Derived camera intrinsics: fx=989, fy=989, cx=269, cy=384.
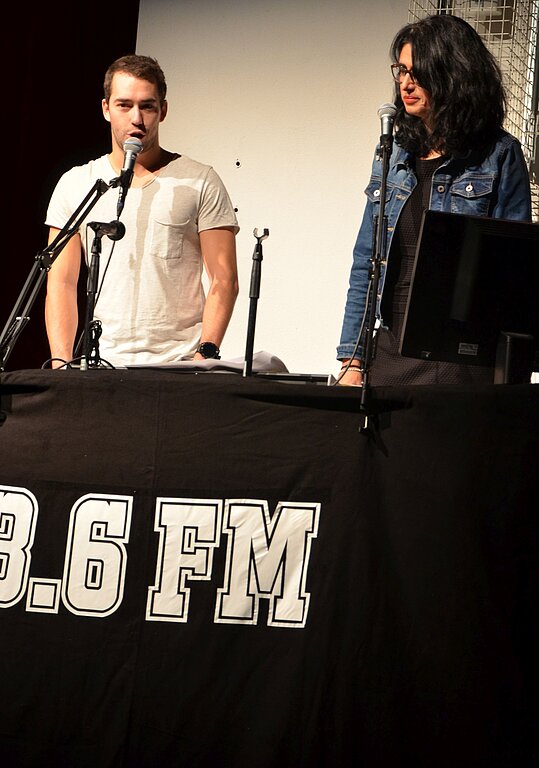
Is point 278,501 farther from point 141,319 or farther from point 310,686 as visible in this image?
point 141,319

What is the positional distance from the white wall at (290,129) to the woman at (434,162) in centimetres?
195

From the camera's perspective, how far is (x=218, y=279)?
9.41 ft

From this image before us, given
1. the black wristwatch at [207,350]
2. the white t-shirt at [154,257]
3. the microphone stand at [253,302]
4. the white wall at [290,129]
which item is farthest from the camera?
the white wall at [290,129]

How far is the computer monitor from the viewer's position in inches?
73.2

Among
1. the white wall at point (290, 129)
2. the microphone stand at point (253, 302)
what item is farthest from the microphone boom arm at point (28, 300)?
the white wall at point (290, 129)

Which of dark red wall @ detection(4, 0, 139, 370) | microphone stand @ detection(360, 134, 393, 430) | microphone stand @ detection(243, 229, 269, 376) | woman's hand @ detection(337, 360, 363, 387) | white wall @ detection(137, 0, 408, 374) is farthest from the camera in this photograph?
white wall @ detection(137, 0, 408, 374)

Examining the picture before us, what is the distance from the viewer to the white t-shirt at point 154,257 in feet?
9.27

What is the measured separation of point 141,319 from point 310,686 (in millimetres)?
1394

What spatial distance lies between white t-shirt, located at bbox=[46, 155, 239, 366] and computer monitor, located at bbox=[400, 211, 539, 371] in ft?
3.50

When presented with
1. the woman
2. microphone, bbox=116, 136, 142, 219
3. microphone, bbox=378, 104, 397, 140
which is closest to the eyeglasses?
the woman

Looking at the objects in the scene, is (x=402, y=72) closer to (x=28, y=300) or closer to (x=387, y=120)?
(x=387, y=120)

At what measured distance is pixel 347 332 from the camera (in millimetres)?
2451

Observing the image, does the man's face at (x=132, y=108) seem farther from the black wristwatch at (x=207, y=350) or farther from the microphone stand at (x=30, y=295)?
the black wristwatch at (x=207, y=350)

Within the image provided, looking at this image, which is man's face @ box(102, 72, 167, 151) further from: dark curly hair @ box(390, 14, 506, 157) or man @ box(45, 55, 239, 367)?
dark curly hair @ box(390, 14, 506, 157)
